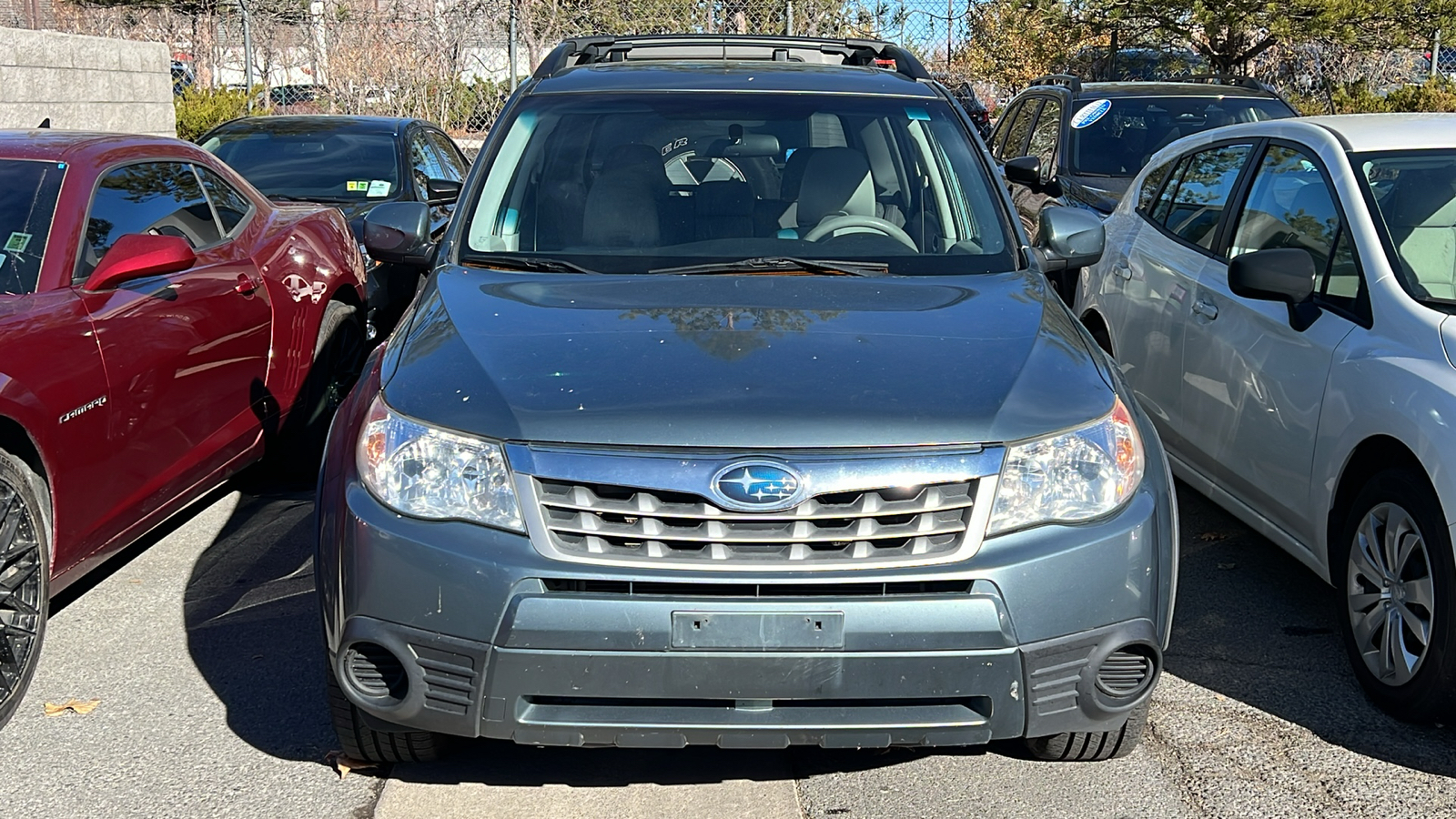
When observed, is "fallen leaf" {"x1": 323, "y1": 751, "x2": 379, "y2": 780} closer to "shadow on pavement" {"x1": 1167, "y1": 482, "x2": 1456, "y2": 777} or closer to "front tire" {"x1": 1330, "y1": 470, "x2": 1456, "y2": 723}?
"shadow on pavement" {"x1": 1167, "y1": 482, "x2": 1456, "y2": 777}

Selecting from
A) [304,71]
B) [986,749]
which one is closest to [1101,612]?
[986,749]

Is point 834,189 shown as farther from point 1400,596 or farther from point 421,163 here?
point 421,163

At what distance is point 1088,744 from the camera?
3760 mm

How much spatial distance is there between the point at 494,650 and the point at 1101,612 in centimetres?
129

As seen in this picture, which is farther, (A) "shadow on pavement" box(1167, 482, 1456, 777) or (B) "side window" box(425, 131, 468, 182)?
(B) "side window" box(425, 131, 468, 182)

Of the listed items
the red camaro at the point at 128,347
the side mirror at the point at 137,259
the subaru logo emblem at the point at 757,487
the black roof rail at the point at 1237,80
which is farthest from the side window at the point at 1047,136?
the subaru logo emblem at the point at 757,487

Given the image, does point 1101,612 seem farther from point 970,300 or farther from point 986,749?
point 970,300

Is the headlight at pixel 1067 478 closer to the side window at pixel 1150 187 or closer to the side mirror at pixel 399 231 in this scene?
the side mirror at pixel 399 231

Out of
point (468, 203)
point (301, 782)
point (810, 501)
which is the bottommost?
point (301, 782)

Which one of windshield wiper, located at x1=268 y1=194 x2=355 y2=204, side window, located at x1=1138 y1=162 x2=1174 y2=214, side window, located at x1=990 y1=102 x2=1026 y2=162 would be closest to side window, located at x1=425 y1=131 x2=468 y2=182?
windshield wiper, located at x1=268 y1=194 x2=355 y2=204

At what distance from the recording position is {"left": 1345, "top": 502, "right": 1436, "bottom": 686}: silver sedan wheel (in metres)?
4.04

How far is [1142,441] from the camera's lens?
11.5ft

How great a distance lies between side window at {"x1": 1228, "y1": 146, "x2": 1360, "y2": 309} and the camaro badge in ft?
12.1

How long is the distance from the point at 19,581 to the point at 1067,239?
3231 millimetres
